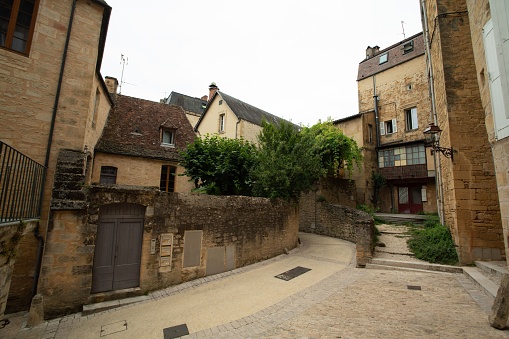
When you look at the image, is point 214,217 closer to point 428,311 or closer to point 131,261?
point 131,261

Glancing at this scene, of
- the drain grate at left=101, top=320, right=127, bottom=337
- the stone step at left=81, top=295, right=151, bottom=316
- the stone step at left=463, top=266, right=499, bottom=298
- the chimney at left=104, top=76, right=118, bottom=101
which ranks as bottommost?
the drain grate at left=101, top=320, right=127, bottom=337

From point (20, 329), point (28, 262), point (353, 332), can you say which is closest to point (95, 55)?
point (28, 262)

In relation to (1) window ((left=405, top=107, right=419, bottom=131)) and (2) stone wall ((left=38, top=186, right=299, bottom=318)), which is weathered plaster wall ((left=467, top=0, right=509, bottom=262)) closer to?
(2) stone wall ((left=38, top=186, right=299, bottom=318))

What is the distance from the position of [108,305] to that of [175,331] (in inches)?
86.7

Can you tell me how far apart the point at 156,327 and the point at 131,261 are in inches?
85.8

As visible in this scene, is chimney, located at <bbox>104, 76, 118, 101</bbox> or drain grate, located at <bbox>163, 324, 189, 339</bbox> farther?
chimney, located at <bbox>104, 76, 118, 101</bbox>

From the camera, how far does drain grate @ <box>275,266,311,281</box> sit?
7.27 meters

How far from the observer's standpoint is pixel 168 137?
14.0 meters

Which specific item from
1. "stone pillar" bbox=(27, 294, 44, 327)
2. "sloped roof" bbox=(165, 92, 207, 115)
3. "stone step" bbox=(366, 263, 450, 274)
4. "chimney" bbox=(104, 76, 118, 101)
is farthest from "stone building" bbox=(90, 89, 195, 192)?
"sloped roof" bbox=(165, 92, 207, 115)

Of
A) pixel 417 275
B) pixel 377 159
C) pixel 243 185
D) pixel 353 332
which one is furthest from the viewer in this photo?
pixel 377 159

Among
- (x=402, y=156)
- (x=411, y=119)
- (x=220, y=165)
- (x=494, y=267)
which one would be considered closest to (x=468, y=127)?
(x=494, y=267)

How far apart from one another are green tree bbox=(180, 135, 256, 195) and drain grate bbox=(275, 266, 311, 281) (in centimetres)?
467

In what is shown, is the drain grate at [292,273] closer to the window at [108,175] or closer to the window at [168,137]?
the window at [108,175]

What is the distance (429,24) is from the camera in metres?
9.98
